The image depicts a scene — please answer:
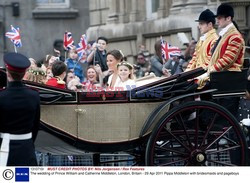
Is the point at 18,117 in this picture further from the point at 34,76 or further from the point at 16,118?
the point at 34,76

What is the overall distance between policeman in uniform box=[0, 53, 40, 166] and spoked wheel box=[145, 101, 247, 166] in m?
1.48

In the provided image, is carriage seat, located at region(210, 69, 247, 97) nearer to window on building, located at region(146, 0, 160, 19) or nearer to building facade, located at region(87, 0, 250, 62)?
building facade, located at region(87, 0, 250, 62)

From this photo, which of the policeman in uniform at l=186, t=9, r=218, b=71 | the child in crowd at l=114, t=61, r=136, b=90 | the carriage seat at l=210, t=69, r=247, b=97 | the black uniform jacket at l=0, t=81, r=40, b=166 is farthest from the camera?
the child in crowd at l=114, t=61, r=136, b=90

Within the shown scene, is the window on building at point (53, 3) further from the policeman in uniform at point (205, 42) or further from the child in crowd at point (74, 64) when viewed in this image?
the policeman in uniform at point (205, 42)

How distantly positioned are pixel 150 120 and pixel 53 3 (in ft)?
77.0

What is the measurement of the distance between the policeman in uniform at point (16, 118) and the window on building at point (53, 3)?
24277mm

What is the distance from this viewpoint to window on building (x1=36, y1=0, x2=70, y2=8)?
33250 millimetres

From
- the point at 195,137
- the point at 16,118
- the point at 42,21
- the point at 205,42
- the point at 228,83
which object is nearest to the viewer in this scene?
the point at 16,118

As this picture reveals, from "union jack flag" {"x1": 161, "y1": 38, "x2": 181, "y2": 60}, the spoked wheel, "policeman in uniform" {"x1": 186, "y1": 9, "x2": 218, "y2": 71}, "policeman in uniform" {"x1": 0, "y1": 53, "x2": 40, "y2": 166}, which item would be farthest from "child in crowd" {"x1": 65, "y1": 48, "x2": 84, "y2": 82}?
"policeman in uniform" {"x1": 0, "y1": 53, "x2": 40, "y2": 166}

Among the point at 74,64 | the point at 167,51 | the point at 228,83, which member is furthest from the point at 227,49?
the point at 74,64

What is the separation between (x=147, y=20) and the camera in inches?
974

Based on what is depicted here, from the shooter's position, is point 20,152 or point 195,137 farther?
point 195,137

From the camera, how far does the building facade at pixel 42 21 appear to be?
32.1 m

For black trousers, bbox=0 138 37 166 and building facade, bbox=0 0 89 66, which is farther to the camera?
building facade, bbox=0 0 89 66
